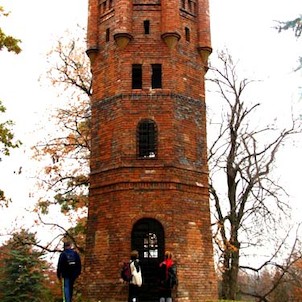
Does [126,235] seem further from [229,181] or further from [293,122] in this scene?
[293,122]

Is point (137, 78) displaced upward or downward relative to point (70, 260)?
upward

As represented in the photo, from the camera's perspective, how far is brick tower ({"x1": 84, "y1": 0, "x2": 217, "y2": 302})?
48.4ft

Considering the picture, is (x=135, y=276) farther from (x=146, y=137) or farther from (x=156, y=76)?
(x=156, y=76)

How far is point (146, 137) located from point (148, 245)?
3517 millimetres

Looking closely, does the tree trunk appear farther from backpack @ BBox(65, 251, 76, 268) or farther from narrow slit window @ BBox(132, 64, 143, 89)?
backpack @ BBox(65, 251, 76, 268)

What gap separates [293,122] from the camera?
23266mm

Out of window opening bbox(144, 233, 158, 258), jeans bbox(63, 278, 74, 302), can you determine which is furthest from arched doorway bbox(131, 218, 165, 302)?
jeans bbox(63, 278, 74, 302)

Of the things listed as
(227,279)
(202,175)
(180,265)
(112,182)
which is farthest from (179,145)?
(227,279)

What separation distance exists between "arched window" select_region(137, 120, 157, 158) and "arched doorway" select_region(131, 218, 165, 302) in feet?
7.66

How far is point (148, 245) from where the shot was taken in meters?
15.0

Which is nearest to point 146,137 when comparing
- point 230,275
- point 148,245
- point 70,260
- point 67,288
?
point 148,245

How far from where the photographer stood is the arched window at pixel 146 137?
15.8 meters

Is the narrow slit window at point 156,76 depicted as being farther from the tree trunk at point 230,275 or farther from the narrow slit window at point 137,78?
the tree trunk at point 230,275

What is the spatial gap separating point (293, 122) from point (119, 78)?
1066 centimetres
